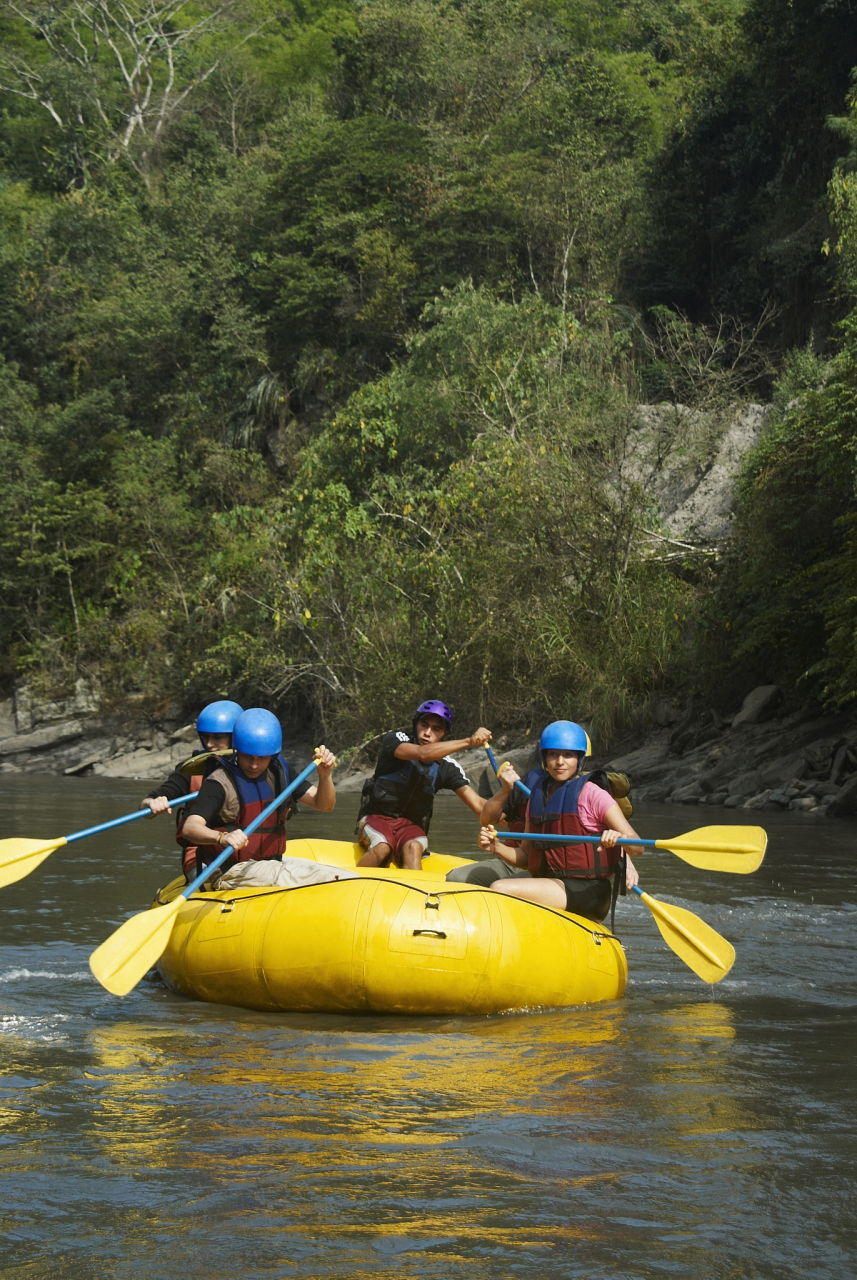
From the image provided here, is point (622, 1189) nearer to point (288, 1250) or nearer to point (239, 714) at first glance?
point (288, 1250)

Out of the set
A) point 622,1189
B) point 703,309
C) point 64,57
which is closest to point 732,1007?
point 622,1189

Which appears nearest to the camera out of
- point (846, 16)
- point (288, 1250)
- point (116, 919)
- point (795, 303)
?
point (288, 1250)

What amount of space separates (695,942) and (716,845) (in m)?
0.42

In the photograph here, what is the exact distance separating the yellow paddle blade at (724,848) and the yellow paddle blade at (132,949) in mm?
2005

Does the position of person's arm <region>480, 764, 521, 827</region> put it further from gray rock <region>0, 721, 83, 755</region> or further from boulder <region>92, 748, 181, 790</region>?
gray rock <region>0, 721, 83, 755</region>

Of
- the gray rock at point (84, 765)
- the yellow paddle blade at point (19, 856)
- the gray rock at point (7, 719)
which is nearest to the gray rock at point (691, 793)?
the yellow paddle blade at point (19, 856)

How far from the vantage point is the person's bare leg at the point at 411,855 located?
253 inches

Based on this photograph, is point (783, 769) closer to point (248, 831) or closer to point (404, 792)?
point (404, 792)

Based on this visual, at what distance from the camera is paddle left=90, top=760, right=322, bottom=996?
484 centimetres

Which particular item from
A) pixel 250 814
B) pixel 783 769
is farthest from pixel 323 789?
pixel 783 769

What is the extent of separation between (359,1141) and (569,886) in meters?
2.15

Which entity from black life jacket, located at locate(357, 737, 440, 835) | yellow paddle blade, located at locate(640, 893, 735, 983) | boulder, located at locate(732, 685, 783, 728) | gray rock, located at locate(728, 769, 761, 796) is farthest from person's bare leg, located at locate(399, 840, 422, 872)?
boulder, located at locate(732, 685, 783, 728)

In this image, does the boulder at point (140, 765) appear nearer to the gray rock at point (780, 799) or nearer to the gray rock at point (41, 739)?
the gray rock at point (41, 739)

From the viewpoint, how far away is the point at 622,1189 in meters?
3.22
